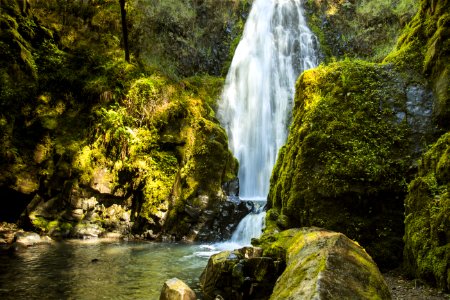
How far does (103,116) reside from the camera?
1703 cm

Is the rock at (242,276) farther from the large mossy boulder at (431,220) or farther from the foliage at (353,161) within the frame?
the large mossy boulder at (431,220)

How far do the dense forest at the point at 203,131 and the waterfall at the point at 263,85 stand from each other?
148 centimetres

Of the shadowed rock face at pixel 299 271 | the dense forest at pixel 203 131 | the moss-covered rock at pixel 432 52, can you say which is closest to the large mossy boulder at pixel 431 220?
the dense forest at pixel 203 131

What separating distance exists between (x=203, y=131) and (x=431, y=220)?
13.2 meters

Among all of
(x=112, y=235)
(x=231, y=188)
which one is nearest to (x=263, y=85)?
(x=231, y=188)

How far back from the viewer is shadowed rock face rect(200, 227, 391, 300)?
3.65 meters

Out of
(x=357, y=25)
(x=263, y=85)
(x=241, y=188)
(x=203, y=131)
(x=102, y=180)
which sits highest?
(x=357, y=25)

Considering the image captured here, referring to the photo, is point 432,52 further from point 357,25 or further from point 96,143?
point 357,25

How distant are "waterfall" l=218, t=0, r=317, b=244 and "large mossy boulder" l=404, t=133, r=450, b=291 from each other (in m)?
13.7

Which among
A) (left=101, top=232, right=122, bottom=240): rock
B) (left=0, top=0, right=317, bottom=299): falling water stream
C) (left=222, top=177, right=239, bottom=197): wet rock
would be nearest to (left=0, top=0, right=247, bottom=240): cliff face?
(left=101, top=232, right=122, bottom=240): rock

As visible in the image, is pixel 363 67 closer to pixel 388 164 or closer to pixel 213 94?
pixel 388 164

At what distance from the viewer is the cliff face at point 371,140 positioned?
7340 mm

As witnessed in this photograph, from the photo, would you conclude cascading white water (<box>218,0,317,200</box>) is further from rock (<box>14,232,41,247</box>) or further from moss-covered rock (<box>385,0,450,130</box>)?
moss-covered rock (<box>385,0,450,130</box>)

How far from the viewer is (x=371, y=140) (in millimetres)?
8023
